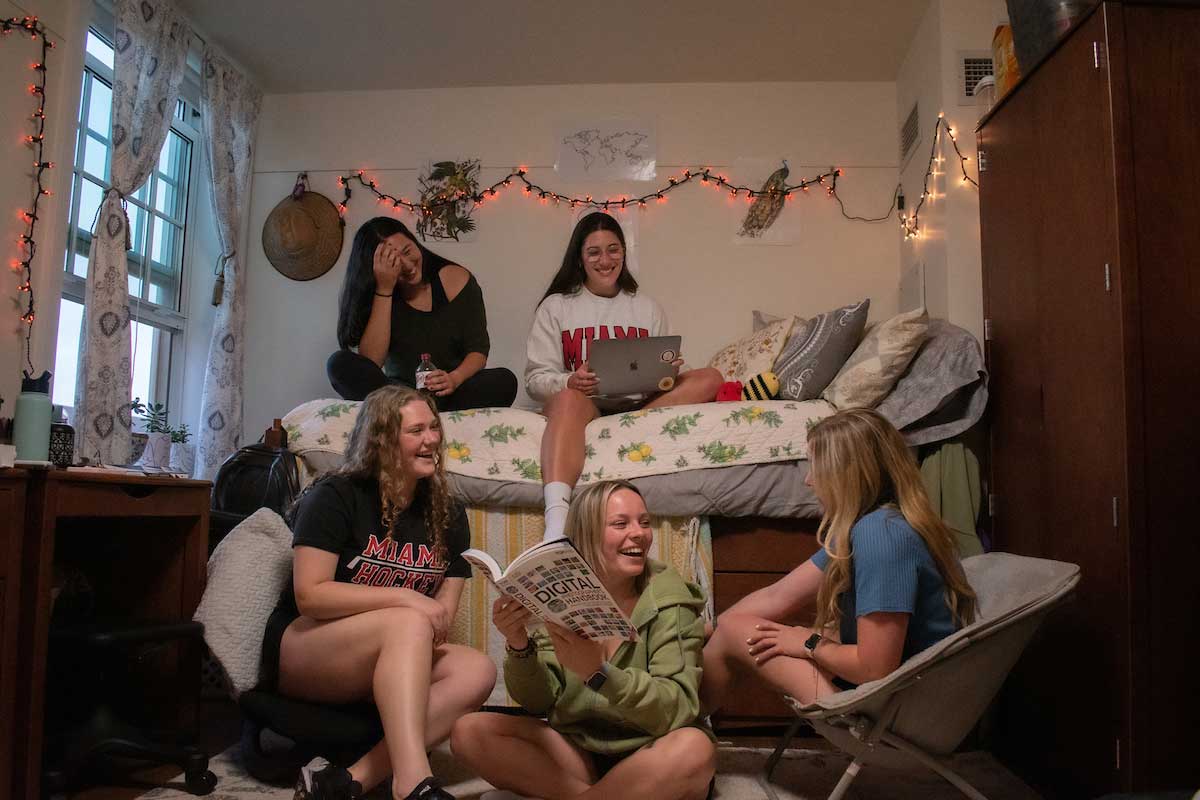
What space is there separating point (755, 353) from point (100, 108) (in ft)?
8.04

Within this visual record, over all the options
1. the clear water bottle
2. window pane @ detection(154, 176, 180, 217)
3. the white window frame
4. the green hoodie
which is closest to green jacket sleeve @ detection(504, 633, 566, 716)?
the green hoodie

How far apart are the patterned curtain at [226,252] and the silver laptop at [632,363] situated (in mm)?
1738

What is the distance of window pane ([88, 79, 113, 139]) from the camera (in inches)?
121

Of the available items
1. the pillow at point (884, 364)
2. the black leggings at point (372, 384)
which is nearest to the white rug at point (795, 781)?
the pillow at point (884, 364)

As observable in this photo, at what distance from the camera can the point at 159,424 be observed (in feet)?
10.2

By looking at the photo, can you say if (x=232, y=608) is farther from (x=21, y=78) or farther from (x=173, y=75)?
(x=173, y=75)

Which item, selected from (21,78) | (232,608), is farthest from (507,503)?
(21,78)

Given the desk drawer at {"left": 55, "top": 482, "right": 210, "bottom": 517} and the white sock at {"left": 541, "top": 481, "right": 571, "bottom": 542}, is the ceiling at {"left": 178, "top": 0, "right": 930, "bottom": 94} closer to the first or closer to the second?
the white sock at {"left": 541, "top": 481, "right": 571, "bottom": 542}

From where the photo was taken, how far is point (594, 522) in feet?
5.44

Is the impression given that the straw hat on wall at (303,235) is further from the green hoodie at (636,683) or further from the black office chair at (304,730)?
the green hoodie at (636,683)

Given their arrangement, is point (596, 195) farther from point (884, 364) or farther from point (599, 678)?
Result: point (599, 678)

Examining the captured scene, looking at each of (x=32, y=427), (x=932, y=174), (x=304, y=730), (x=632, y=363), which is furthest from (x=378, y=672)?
(x=932, y=174)

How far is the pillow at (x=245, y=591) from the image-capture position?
6.11ft

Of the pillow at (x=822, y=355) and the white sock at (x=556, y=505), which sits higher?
the pillow at (x=822, y=355)
